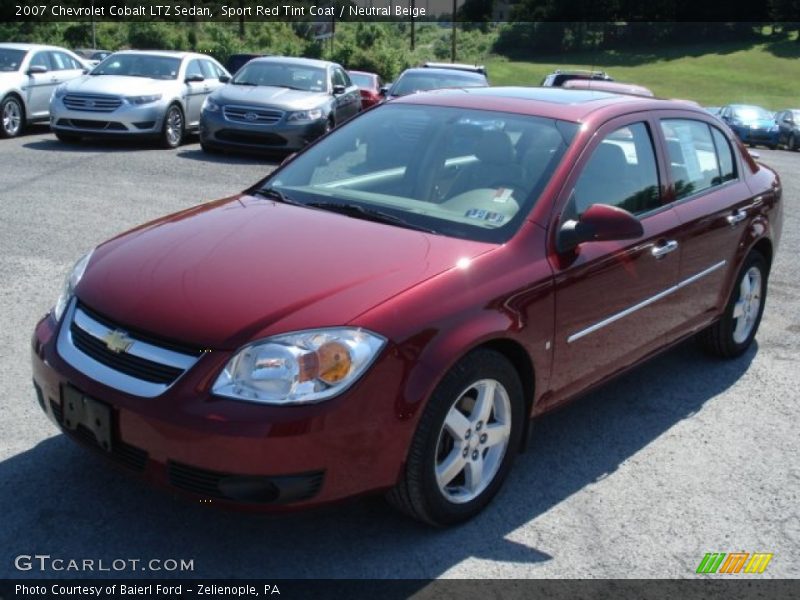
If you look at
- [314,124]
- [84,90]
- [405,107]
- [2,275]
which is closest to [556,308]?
[405,107]

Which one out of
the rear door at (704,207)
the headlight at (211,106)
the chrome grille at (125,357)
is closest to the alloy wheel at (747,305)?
the rear door at (704,207)

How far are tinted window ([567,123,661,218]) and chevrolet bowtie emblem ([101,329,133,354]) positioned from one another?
6.36ft

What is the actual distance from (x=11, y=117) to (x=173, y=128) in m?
2.56

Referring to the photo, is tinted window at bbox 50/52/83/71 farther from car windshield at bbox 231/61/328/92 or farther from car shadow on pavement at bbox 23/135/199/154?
car windshield at bbox 231/61/328/92

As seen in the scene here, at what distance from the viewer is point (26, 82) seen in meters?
14.4

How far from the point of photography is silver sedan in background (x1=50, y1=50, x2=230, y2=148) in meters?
13.4

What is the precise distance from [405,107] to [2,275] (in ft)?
11.6

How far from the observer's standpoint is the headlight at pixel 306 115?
13445 millimetres

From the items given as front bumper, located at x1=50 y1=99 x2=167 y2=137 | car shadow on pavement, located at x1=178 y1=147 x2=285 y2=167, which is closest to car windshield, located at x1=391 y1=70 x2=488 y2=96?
car shadow on pavement, located at x1=178 y1=147 x2=285 y2=167

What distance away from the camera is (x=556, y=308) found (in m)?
3.76

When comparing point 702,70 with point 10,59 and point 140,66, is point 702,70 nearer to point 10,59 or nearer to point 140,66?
point 140,66

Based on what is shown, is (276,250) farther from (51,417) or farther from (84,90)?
(84,90)

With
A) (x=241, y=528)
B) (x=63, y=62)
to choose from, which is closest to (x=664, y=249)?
(x=241, y=528)

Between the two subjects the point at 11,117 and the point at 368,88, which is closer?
the point at 11,117
